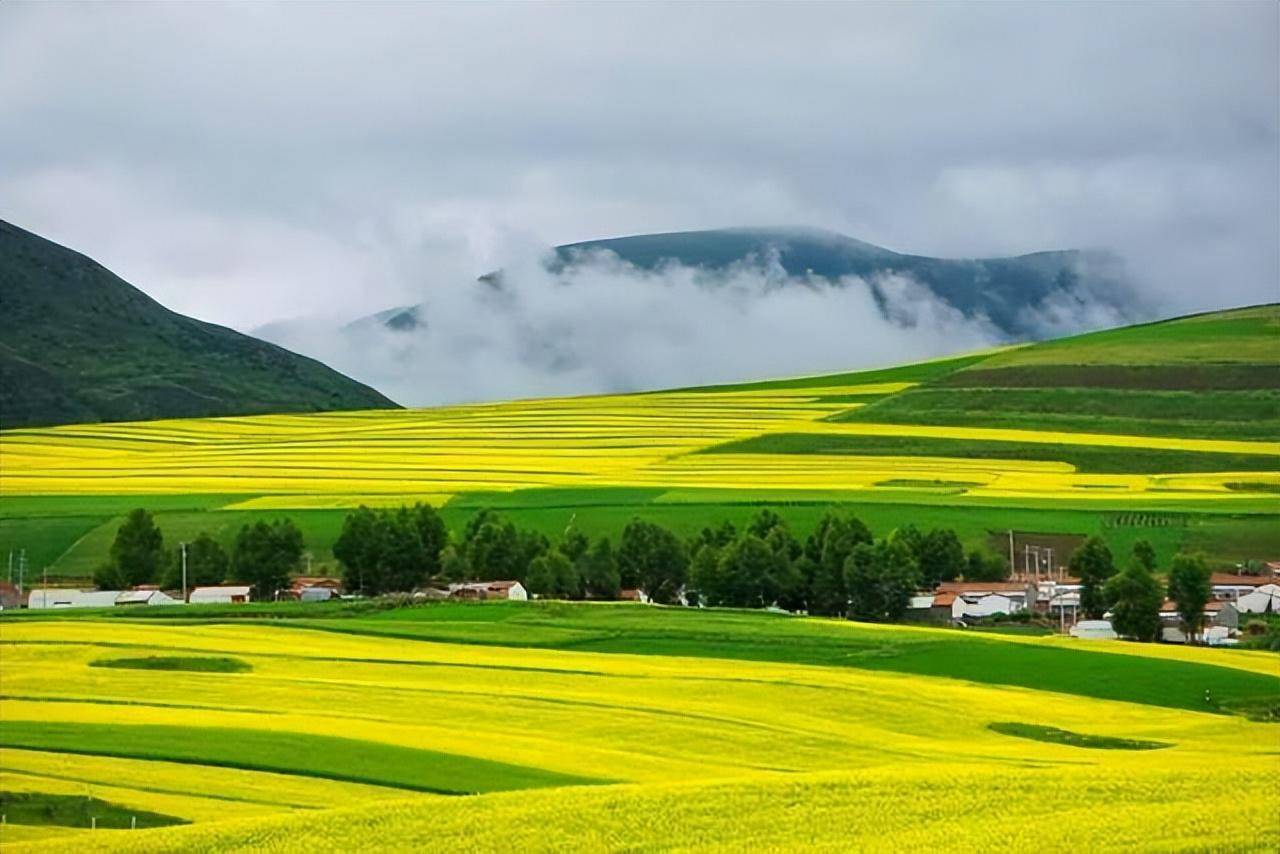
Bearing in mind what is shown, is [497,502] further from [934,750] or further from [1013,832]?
[1013,832]

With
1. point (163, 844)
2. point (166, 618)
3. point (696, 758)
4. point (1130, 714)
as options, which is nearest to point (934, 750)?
point (696, 758)

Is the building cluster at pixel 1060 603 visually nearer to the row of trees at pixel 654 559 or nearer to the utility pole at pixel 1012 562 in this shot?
the row of trees at pixel 654 559

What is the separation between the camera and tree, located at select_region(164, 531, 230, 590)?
90812mm

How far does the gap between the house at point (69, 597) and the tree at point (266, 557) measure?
559cm

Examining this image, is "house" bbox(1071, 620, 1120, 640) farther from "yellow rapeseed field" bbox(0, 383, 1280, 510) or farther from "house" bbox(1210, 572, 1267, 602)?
"yellow rapeseed field" bbox(0, 383, 1280, 510)

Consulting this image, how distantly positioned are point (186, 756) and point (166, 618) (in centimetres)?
3034

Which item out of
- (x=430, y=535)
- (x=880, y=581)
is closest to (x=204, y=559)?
(x=430, y=535)

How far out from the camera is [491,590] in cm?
8462

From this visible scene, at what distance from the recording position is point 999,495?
97.6 meters

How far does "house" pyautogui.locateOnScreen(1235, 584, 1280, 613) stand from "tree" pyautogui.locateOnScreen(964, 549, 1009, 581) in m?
11.9

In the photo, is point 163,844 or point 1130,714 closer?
point 163,844

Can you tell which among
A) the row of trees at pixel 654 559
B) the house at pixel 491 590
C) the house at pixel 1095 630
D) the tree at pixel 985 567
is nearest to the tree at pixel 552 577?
the row of trees at pixel 654 559

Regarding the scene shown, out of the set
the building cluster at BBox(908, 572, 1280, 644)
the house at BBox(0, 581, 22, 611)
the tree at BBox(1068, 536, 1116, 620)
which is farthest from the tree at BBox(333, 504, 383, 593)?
the tree at BBox(1068, 536, 1116, 620)

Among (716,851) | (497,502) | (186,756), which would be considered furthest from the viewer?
(497,502)
